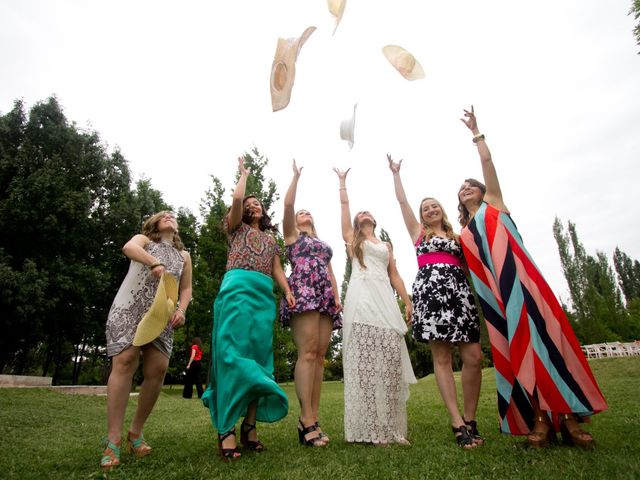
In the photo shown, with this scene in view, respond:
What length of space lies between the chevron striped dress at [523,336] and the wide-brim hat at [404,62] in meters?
2.71

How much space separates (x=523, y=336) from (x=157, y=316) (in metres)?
2.92

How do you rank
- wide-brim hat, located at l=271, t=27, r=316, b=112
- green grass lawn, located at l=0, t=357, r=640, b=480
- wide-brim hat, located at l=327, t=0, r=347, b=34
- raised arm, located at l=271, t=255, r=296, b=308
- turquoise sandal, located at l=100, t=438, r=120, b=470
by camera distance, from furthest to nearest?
wide-brim hat, located at l=327, t=0, r=347, b=34 < wide-brim hat, located at l=271, t=27, r=316, b=112 < raised arm, located at l=271, t=255, r=296, b=308 < turquoise sandal, located at l=100, t=438, r=120, b=470 < green grass lawn, located at l=0, t=357, r=640, b=480

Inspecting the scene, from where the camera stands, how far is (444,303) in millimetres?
3795

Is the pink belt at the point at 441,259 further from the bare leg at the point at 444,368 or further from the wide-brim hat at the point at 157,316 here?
the wide-brim hat at the point at 157,316

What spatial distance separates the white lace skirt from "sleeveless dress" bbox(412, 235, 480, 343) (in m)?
0.35

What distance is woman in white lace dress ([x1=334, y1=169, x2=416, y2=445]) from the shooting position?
3695 millimetres

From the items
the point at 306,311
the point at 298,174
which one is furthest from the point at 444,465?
the point at 298,174

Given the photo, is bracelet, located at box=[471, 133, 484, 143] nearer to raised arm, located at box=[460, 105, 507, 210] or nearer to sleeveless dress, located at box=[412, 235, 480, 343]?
raised arm, located at box=[460, 105, 507, 210]

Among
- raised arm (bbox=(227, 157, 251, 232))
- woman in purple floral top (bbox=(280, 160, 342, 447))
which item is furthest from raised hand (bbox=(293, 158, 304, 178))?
raised arm (bbox=(227, 157, 251, 232))

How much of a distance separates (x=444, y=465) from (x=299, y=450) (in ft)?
4.04

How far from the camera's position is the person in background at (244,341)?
324 centimetres

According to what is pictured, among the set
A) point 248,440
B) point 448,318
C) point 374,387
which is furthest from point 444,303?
point 248,440

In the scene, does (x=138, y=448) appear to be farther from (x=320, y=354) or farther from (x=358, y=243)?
(x=358, y=243)

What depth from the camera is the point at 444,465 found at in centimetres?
257
